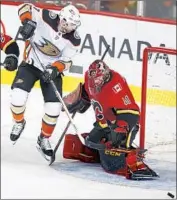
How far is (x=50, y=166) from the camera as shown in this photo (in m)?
2.29

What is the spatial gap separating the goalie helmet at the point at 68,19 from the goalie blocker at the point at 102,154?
23cm

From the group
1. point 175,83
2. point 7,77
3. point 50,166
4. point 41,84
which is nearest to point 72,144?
point 50,166

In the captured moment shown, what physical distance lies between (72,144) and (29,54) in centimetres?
37

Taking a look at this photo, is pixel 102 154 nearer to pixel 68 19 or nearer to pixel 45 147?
pixel 45 147

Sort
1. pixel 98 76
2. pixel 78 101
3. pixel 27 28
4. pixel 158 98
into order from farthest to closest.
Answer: pixel 158 98, pixel 78 101, pixel 98 76, pixel 27 28

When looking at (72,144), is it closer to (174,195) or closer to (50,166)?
(50,166)

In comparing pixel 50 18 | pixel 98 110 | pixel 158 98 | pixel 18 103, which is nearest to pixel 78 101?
pixel 98 110

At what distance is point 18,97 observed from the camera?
7.16ft

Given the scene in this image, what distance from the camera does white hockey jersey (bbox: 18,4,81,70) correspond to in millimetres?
2098

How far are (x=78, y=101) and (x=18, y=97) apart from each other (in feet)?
0.70

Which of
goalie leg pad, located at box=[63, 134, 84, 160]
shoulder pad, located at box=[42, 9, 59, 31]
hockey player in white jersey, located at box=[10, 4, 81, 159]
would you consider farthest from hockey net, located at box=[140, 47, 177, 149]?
shoulder pad, located at box=[42, 9, 59, 31]

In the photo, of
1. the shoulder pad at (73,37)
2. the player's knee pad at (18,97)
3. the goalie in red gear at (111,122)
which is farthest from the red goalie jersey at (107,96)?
the player's knee pad at (18,97)

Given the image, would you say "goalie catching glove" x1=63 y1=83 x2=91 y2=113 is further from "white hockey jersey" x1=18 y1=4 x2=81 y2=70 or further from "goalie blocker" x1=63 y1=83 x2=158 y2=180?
"white hockey jersey" x1=18 y1=4 x2=81 y2=70

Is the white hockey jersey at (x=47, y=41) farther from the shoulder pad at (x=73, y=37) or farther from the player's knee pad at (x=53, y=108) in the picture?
the player's knee pad at (x=53, y=108)
